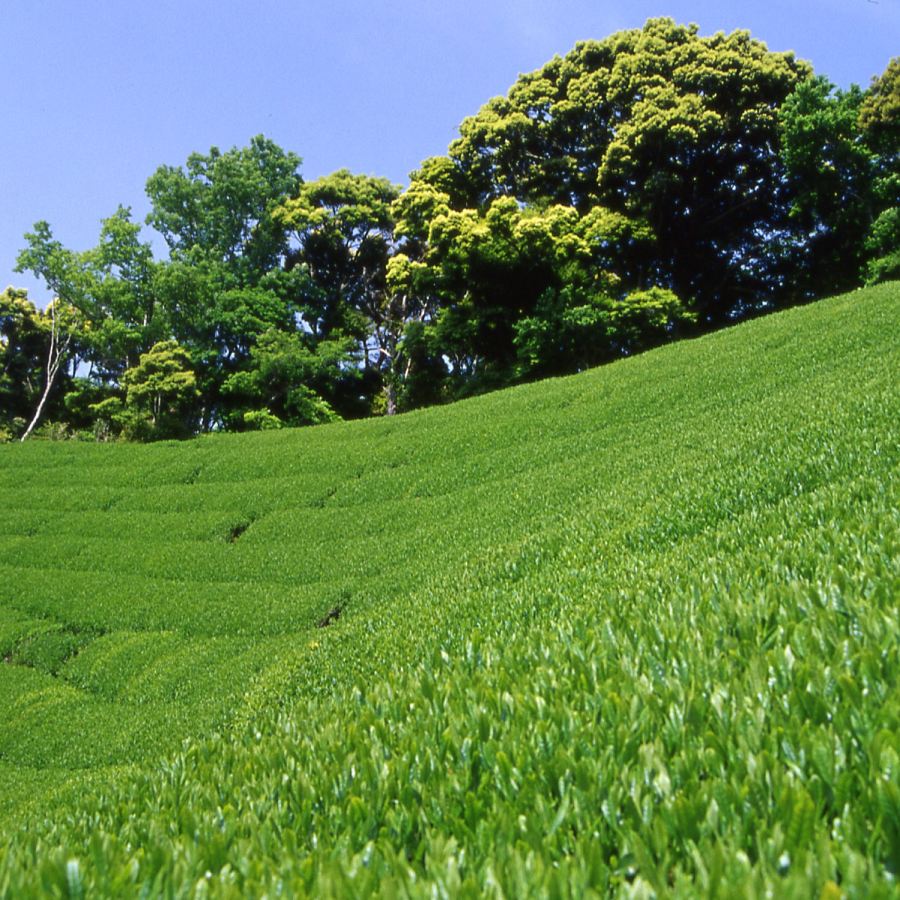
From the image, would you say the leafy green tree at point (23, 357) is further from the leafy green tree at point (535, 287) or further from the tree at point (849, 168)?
the tree at point (849, 168)

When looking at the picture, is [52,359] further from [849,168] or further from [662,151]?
[849,168]

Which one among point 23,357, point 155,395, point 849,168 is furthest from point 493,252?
point 23,357

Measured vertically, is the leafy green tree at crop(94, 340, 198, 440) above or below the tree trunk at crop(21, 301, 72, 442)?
below

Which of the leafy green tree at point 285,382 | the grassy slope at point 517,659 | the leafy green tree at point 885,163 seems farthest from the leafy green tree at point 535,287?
the grassy slope at point 517,659

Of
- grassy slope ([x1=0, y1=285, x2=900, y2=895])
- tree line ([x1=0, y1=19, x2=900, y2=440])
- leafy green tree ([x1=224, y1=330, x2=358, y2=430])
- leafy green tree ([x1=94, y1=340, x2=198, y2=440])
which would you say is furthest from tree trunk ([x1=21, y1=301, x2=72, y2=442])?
grassy slope ([x1=0, y1=285, x2=900, y2=895])

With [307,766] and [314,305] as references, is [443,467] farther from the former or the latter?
[314,305]

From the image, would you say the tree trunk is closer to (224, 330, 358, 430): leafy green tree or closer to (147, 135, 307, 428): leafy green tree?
(147, 135, 307, 428): leafy green tree

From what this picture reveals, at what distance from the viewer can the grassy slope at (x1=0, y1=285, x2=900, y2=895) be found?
2.16 metres

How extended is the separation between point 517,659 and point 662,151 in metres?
42.0

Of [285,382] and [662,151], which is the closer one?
[662,151]

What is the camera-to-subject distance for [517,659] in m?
4.27

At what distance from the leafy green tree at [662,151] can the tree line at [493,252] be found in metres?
0.14

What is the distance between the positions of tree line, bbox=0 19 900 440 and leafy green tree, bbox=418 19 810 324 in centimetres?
14

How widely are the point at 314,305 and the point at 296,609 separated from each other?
137ft
